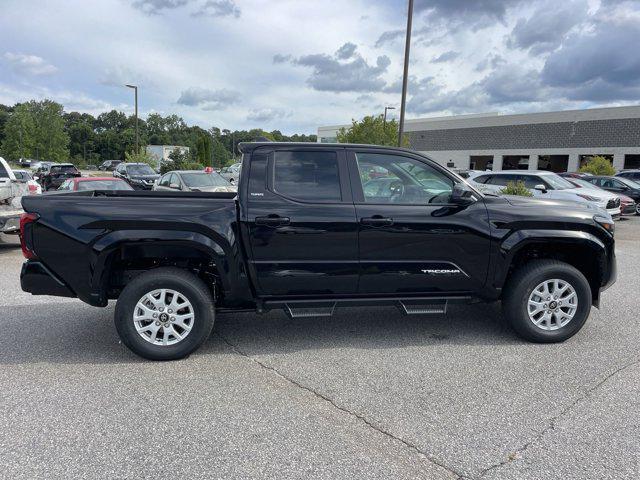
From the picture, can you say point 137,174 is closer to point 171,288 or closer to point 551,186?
point 551,186

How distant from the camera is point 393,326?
195 inches

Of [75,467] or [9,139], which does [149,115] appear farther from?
[75,467]

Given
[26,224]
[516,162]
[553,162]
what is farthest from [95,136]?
[26,224]

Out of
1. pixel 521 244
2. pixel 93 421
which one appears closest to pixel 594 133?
pixel 521 244

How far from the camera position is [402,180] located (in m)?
4.41

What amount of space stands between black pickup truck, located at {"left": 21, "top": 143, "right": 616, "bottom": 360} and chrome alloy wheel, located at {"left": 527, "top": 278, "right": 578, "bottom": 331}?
0.4 inches

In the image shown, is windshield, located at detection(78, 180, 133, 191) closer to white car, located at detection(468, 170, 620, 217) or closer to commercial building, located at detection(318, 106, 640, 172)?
white car, located at detection(468, 170, 620, 217)

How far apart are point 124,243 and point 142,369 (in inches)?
42.5

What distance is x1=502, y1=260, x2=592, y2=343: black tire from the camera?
4.39 metres

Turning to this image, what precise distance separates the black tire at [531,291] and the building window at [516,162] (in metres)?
57.2

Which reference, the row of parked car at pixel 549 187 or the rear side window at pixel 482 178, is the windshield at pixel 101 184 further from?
the rear side window at pixel 482 178

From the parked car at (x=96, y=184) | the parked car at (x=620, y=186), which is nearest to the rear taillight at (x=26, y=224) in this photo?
the parked car at (x=96, y=184)

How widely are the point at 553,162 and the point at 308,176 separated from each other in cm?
5810

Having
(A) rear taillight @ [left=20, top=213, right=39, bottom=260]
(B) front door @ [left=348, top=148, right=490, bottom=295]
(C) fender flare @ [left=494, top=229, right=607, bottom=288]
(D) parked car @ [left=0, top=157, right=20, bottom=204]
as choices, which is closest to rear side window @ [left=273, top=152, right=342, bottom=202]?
(B) front door @ [left=348, top=148, right=490, bottom=295]
